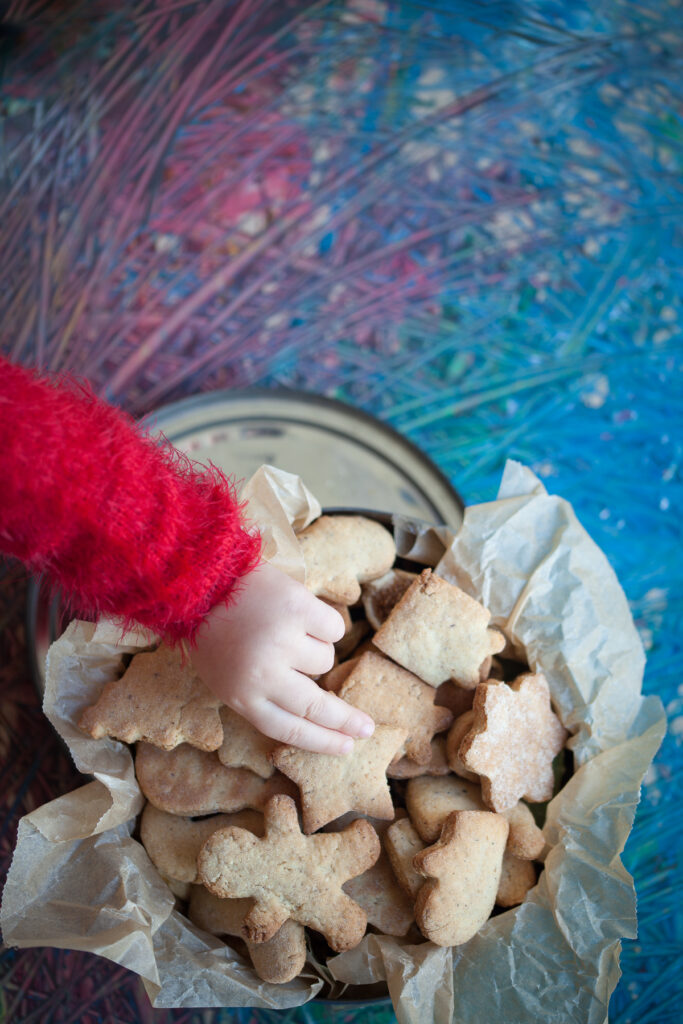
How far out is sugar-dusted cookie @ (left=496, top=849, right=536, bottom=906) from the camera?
623mm

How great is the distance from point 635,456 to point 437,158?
1.43 feet

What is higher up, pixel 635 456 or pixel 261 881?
pixel 635 456

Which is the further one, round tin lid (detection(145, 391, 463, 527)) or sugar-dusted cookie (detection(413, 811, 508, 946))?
round tin lid (detection(145, 391, 463, 527))

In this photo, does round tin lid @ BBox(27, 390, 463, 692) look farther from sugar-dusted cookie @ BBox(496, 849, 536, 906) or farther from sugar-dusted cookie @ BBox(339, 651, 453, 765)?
sugar-dusted cookie @ BBox(496, 849, 536, 906)

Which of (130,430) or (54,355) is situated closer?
(130,430)

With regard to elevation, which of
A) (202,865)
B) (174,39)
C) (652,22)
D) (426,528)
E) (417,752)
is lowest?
(202,865)

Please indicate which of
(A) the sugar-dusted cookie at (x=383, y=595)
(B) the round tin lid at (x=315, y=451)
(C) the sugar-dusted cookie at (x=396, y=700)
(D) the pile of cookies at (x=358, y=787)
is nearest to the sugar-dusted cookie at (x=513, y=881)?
(D) the pile of cookies at (x=358, y=787)

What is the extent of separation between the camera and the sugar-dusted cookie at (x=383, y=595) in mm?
663

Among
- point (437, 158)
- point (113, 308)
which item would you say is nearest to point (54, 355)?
Answer: point (113, 308)

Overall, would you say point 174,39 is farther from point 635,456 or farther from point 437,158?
point 635,456

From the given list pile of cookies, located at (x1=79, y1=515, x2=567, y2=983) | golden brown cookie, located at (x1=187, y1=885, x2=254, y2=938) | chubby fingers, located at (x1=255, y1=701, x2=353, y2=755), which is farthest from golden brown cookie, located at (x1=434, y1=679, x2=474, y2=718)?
golden brown cookie, located at (x1=187, y1=885, x2=254, y2=938)

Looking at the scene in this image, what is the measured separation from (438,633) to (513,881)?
0.70 feet

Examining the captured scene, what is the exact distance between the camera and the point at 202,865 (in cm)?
57

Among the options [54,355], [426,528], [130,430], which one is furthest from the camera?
[54,355]
